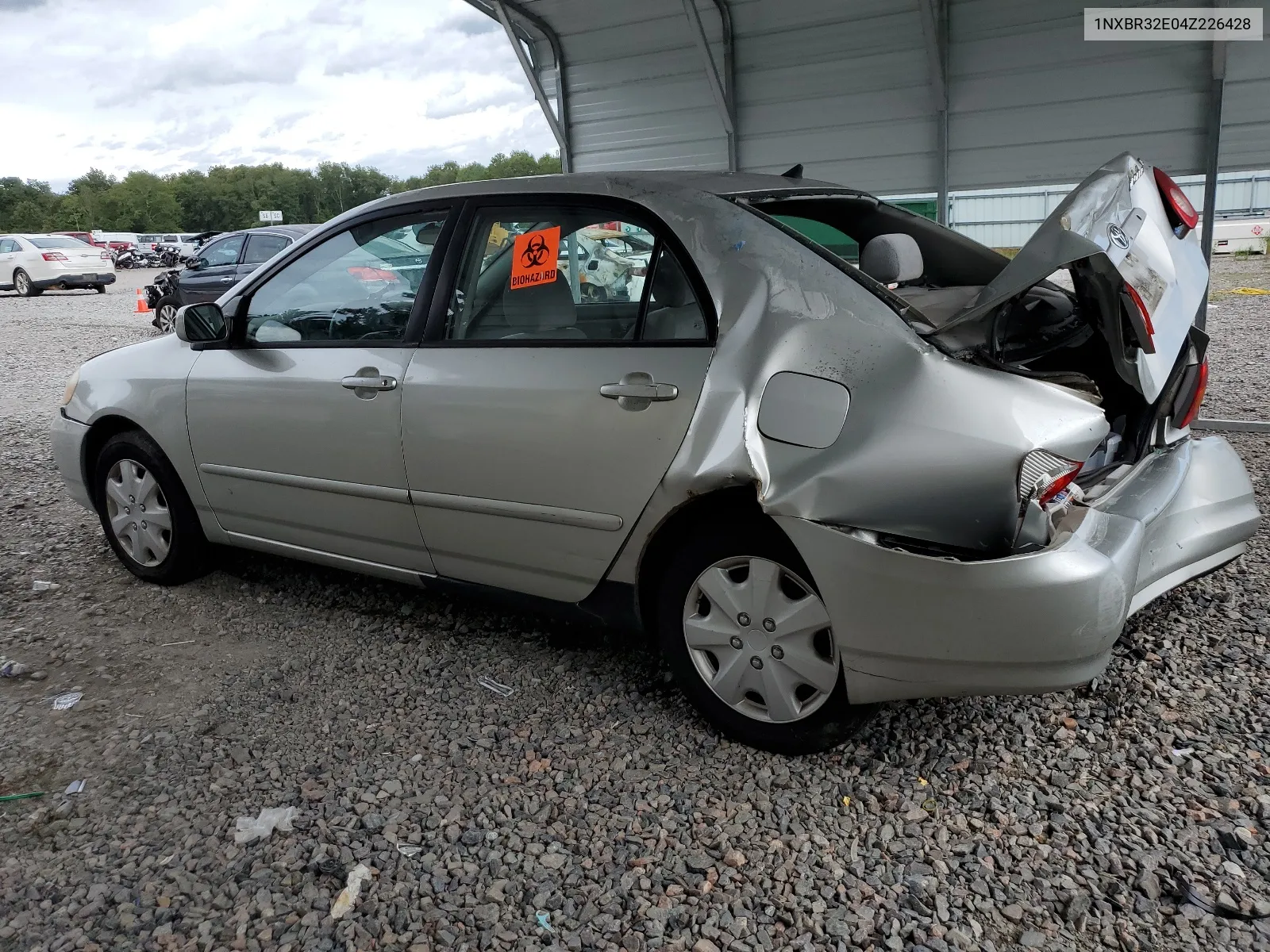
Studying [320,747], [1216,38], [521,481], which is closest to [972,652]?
[521,481]

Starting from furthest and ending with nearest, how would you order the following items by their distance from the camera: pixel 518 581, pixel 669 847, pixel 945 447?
pixel 518 581
pixel 669 847
pixel 945 447

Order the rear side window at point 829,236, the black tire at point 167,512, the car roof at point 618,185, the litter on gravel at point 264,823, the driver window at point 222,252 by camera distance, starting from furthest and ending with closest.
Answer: the driver window at point 222,252 → the black tire at point 167,512 → the rear side window at point 829,236 → the car roof at point 618,185 → the litter on gravel at point 264,823

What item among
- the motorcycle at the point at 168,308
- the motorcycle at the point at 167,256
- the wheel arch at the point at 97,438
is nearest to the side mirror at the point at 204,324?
the wheel arch at the point at 97,438

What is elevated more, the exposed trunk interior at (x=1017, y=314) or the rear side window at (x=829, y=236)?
the rear side window at (x=829, y=236)

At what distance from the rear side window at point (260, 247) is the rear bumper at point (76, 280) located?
40.9 feet

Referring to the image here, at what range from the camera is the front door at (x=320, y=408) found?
10.9ft

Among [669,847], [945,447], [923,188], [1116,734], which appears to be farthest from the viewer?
[923,188]

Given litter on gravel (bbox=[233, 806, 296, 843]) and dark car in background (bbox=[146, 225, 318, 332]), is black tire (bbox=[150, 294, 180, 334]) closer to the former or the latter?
dark car in background (bbox=[146, 225, 318, 332])

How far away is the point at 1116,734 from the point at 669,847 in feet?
4.46

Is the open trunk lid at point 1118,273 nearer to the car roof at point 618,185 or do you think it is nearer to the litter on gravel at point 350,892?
the car roof at point 618,185

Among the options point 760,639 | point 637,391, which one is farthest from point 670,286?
point 760,639

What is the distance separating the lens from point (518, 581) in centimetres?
318

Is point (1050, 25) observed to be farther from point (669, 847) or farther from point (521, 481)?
point (669, 847)

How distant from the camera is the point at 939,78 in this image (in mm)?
6918
